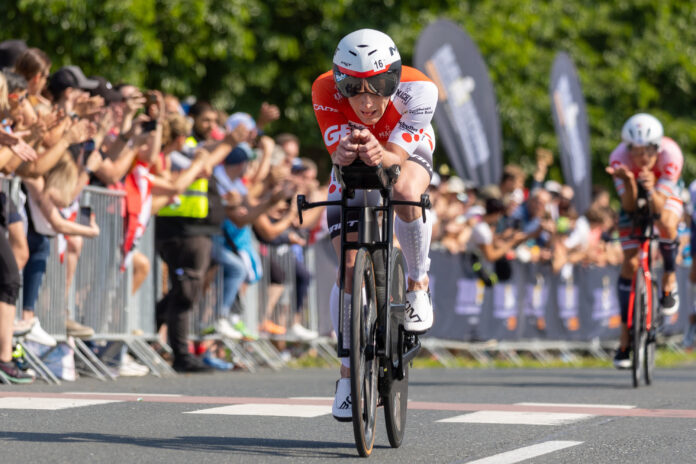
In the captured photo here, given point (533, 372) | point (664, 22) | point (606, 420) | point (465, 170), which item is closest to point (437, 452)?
point (606, 420)

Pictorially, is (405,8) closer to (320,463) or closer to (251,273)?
(251,273)

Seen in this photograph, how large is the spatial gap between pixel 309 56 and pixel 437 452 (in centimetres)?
2339

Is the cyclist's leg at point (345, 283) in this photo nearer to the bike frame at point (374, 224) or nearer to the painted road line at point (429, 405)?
the bike frame at point (374, 224)

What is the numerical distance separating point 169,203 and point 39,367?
2.60m

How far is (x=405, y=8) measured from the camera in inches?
1198

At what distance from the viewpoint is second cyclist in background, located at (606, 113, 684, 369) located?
42.5 feet

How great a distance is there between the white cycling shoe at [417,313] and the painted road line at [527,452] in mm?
804

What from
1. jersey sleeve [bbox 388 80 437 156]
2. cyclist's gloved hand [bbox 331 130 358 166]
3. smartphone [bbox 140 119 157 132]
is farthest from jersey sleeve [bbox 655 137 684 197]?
cyclist's gloved hand [bbox 331 130 358 166]

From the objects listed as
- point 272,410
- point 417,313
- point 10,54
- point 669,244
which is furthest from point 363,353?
point 669,244

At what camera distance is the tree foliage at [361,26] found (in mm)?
25234

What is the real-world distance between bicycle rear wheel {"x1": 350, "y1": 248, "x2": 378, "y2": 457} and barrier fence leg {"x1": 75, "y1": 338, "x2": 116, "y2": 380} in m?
5.14

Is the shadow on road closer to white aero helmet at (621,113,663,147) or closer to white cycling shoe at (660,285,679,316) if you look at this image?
white aero helmet at (621,113,663,147)

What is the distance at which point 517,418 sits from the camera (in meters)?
8.65

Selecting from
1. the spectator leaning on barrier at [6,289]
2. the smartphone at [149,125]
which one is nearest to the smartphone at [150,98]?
the smartphone at [149,125]
